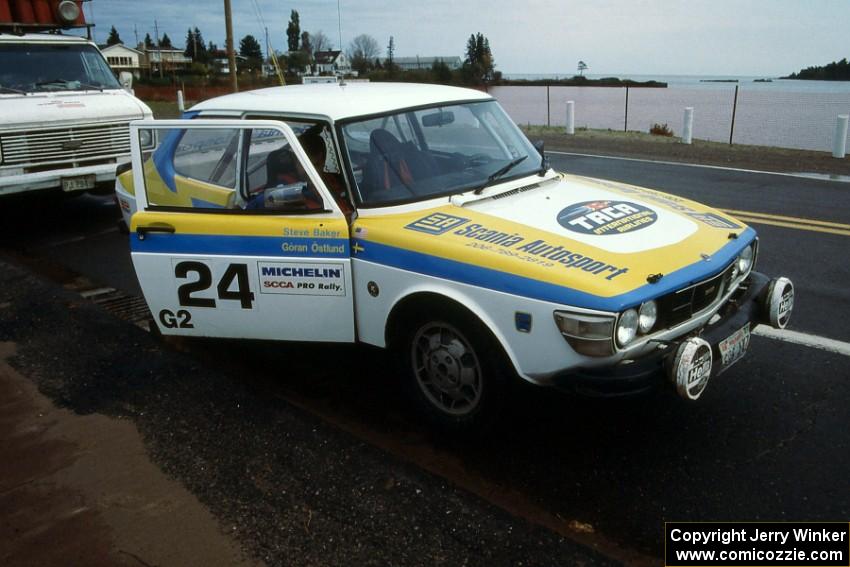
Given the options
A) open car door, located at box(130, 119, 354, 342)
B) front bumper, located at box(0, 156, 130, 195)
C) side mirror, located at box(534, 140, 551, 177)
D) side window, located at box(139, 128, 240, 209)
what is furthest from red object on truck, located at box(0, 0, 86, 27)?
side mirror, located at box(534, 140, 551, 177)

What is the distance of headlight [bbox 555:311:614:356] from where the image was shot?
338cm

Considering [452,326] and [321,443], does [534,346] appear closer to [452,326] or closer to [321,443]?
[452,326]

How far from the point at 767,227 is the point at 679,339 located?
5772mm

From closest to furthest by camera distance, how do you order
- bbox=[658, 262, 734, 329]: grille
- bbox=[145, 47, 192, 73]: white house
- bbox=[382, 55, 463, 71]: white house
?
bbox=[658, 262, 734, 329]: grille, bbox=[382, 55, 463, 71]: white house, bbox=[145, 47, 192, 73]: white house

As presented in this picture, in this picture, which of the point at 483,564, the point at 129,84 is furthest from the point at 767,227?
the point at 129,84

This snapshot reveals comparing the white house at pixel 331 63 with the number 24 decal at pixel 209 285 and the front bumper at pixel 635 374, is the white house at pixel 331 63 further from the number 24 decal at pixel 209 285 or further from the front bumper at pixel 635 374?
the front bumper at pixel 635 374

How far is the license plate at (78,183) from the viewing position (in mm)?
9438

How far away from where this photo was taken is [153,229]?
475cm

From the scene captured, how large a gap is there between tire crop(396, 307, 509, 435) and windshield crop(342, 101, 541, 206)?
841 mm

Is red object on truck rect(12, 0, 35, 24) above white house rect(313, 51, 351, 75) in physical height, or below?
above

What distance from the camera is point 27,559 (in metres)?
3.30

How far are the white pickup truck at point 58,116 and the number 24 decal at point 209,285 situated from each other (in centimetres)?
559

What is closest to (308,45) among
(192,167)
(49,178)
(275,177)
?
(49,178)

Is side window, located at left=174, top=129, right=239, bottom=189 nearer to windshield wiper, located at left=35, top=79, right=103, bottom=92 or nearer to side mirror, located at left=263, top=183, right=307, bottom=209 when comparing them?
side mirror, located at left=263, top=183, right=307, bottom=209
